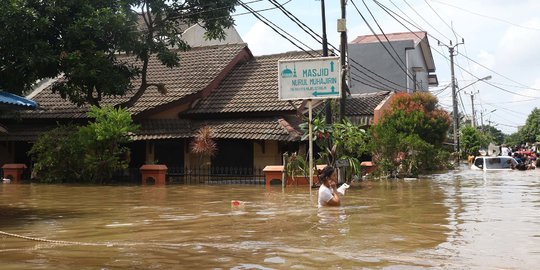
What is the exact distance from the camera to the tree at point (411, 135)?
78.8ft

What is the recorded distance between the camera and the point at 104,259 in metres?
6.66

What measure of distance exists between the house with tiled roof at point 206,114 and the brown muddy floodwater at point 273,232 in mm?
8519

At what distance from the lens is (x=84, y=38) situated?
22547 mm

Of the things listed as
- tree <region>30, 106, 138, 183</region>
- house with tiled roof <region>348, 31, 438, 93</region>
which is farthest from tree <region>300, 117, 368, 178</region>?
house with tiled roof <region>348, 31, 438, 93</region>

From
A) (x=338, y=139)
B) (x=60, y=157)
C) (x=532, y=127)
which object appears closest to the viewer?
(x=338, y=139)

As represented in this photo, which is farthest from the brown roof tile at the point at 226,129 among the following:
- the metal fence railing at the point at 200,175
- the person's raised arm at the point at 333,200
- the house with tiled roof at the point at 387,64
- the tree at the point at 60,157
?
the house with tiled roof at the point at 387,64

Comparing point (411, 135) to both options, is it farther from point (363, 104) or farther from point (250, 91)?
point (250, 91)

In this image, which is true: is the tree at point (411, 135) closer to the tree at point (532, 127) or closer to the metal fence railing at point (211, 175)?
the metal fence railing at point (211, 175)

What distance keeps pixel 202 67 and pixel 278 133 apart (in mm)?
→ 7139

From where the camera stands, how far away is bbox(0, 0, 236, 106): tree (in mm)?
21703

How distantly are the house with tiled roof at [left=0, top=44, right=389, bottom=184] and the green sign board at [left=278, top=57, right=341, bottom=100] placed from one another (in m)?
6.10

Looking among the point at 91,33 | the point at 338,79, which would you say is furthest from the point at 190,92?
the point at 338,79

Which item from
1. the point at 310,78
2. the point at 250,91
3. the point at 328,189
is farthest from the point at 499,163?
the point at 328,189

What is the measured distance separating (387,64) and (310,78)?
3208 centimetres
